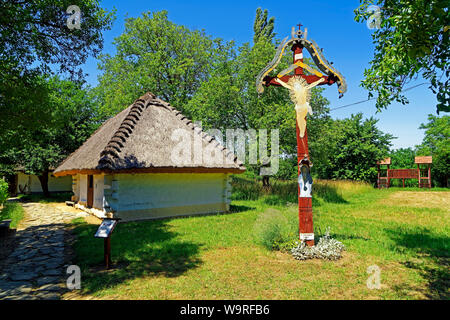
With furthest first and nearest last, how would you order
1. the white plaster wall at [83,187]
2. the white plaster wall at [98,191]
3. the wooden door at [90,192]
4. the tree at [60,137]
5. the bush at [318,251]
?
the tree at [60,137] < the white plaster wall at [83,187] < the wooden door at [90,192] < the white plaster wall at [98,191] < the bush at [318,251]

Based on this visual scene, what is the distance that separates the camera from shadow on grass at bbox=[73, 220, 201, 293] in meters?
4.99

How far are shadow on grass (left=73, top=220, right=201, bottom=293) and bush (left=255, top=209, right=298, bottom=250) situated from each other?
1.71 meters

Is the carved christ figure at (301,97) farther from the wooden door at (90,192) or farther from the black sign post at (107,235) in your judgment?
the wooden door at (90,192)

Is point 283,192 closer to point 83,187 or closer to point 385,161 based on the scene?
point 83,187

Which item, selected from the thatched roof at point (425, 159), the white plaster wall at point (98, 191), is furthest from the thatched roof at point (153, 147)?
the thatched roof at point (425, 159)

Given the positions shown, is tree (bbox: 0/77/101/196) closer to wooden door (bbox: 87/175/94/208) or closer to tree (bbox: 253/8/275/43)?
wooden door (bbox: 87/175/94/208)

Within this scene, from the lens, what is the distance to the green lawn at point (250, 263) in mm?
4305

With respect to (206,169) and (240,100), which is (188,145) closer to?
(206,169)

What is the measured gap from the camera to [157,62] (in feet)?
69.7

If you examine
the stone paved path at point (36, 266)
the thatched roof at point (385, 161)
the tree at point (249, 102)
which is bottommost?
the stone paved path at point (36, 266)

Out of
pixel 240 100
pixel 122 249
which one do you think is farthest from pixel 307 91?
pixel 240 100

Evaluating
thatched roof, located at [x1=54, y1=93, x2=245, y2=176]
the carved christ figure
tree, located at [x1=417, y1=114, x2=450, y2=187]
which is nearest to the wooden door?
thatched roof, located at [x1=54, y1=93, x2=245, y2=176]

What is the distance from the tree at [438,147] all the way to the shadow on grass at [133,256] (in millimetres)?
26102

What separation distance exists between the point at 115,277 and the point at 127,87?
18671mm
